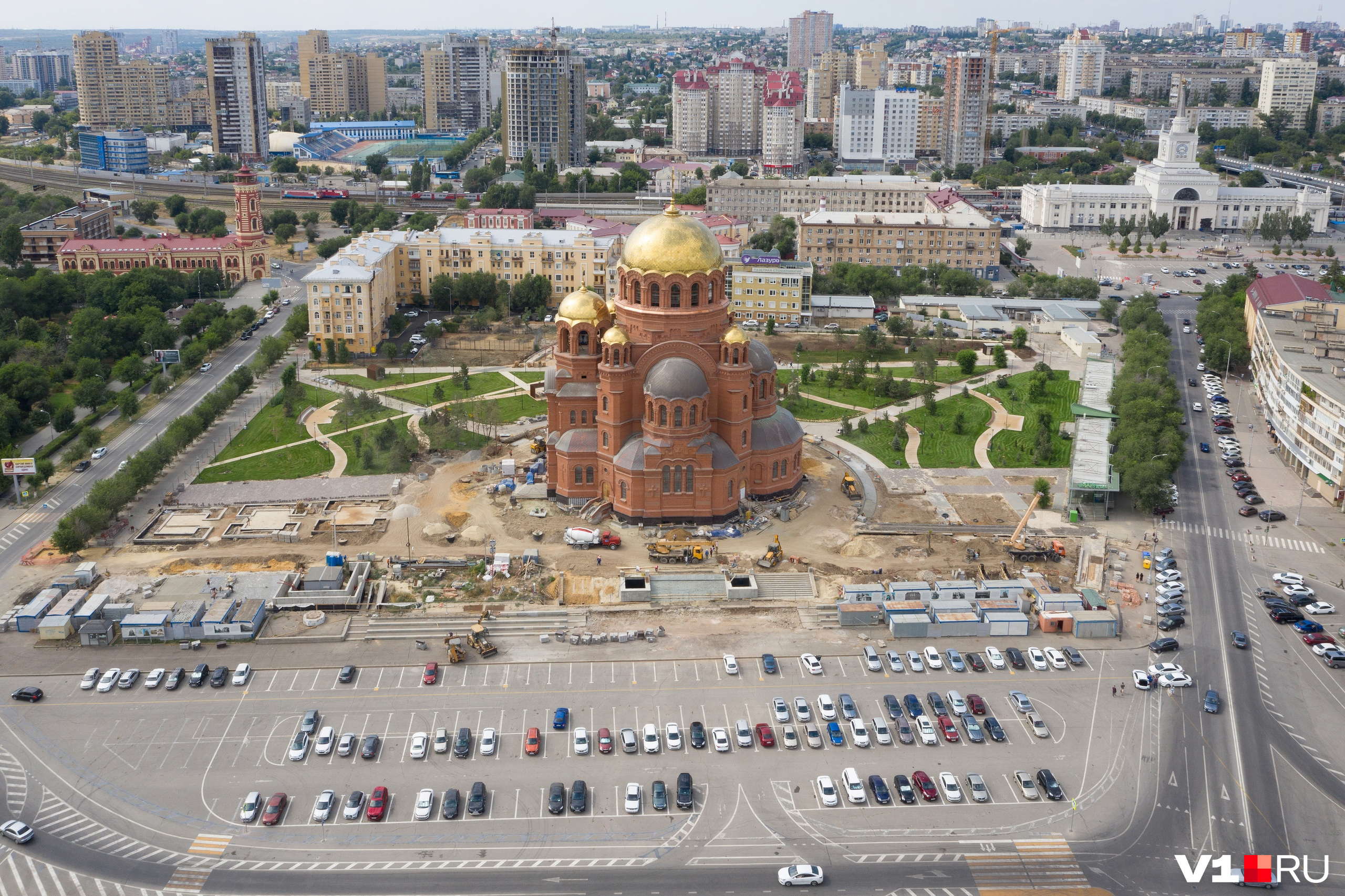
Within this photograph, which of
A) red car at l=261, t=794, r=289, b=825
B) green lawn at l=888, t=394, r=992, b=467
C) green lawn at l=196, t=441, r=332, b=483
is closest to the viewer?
red car at l=261, t=794, r=289, b=825

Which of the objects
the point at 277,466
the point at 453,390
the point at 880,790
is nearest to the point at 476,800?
the point at 880,790

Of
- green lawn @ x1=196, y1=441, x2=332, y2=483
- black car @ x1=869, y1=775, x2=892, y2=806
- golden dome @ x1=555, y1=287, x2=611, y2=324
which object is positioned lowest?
black car @ x1=869, y1=775, x2=892, y2=806

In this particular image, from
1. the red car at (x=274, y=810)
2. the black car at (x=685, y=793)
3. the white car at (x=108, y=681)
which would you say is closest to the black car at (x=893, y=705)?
the black car at (x=685, y=793)

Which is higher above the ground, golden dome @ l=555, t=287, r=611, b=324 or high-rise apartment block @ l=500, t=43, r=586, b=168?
high-rise apartment block @ l=500, t=43, r=586, b=168

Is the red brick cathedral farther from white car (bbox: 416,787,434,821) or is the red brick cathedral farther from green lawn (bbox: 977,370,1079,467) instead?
white car (bbox: 416,787,434,821)

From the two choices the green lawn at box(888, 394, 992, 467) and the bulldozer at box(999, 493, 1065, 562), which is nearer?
the bulldozer at box(999, 493, 1065, 562)

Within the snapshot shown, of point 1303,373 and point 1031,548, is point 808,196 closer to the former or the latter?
point 1303,373

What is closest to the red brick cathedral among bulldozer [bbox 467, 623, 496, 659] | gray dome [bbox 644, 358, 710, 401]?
gray dome [bbox 644, 358, 710, 401]
